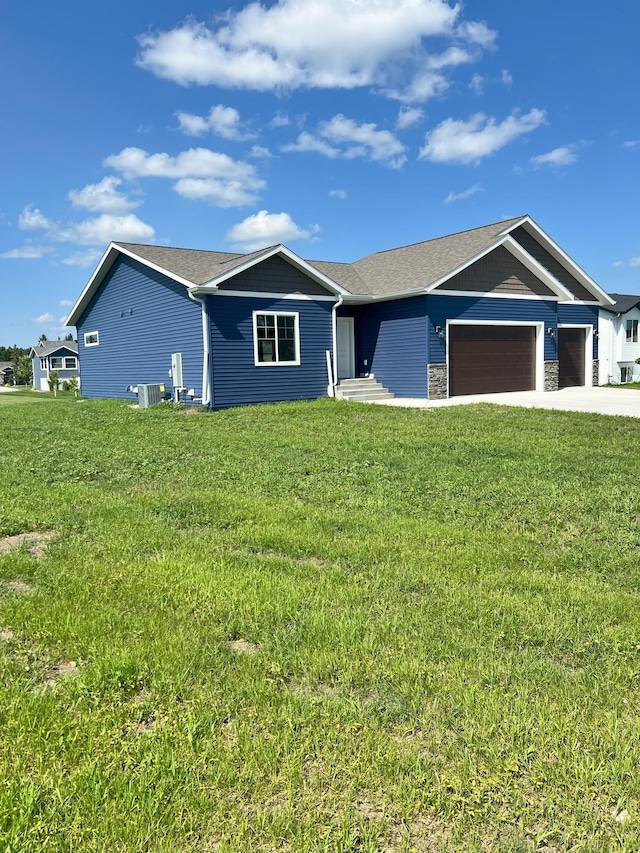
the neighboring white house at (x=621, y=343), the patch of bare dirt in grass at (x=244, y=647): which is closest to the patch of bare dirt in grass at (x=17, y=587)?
the patch of bare dirt in grass at (x=244, y=647)

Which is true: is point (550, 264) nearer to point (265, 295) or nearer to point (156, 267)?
point (265, 295)

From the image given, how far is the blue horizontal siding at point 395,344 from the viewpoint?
17.4 m

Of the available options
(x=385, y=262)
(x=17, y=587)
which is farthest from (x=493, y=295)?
(x=17, y=587)

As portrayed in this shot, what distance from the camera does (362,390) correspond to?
17.6m

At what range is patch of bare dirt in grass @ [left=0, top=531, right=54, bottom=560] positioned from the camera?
13.9ft

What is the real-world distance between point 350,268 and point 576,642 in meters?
20.6

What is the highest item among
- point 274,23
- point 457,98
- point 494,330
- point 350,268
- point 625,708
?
Answer: point 457,98

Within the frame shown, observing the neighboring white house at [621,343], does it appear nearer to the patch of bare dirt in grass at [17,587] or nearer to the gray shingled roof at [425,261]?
the gray shingled roof at [425,261]

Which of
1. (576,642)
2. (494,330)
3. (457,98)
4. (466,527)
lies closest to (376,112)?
(457,98)

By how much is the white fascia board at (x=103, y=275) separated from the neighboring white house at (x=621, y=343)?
18693 mm

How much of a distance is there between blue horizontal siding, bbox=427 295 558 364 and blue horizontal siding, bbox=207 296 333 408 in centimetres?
323

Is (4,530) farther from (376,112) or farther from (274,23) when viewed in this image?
(376,112)

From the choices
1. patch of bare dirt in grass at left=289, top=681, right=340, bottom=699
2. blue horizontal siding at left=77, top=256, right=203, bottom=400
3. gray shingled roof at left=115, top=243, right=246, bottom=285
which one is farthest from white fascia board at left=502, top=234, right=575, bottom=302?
patch of bare dirt in grass at left=289, top=681, right=340, bottom=699

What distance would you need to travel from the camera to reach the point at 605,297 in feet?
72.0
